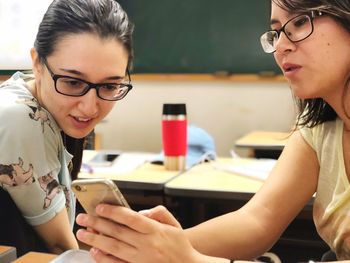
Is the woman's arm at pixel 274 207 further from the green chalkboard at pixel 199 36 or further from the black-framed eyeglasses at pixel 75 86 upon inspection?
the green chalkboard at pixel 199 36

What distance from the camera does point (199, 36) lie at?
3.91 m

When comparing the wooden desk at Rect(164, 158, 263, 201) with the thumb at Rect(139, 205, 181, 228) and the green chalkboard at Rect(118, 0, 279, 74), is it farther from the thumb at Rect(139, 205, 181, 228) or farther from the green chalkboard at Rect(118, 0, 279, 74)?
the green chalkboard at Rect(118, 0, 279, 74)

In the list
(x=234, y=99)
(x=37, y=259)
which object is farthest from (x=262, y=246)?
(x=234, y=99)

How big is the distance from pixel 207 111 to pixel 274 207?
9.09 feet

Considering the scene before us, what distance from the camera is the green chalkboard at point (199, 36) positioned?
379 centimetres

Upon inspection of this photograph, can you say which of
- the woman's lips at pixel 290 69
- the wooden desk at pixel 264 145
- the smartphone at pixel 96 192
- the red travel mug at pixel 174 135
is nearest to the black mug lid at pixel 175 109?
the red travel mug at pixel 174 135

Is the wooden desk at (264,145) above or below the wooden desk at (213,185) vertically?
below

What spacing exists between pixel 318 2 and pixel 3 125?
32.0 inches

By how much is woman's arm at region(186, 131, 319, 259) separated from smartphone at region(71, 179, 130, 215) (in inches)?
17.6

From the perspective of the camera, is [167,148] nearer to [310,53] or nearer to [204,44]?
[310,53]

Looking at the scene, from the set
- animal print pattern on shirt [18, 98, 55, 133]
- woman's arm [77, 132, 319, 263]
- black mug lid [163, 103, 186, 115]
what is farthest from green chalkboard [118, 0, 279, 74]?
animal print pattern on shirt [18, 98, 55, 133]

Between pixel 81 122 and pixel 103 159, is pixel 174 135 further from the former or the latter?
pixel 81 122

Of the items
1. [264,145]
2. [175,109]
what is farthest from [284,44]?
[264,145]

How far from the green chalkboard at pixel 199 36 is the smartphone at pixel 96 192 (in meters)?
3.13
